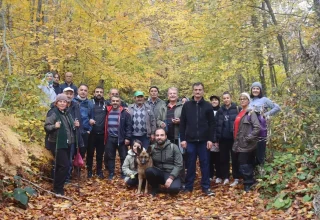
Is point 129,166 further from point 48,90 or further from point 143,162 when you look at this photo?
point 48,90

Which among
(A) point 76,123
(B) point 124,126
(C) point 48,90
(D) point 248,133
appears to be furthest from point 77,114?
(D) point 248,133

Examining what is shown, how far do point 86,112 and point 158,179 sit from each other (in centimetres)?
236

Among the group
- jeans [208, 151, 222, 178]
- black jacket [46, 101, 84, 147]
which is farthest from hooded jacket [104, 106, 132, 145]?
jeans [208, 151, 222, 178]

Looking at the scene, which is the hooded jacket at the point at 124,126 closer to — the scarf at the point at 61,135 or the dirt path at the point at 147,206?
the dirt path at the point at 147,206

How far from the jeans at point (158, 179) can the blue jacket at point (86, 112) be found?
1944 mm

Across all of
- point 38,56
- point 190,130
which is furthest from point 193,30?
point 190,130

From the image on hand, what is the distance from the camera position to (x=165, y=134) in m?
7.12

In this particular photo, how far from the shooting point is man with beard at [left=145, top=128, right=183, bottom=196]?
22.5 feet

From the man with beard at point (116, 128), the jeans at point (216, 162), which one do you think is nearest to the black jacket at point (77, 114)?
the man with beard at point (116, 128)

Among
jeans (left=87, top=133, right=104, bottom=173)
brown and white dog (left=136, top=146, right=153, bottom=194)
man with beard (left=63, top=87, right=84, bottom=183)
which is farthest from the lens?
jeans (left=87, top=133, right=104, bottom=173)

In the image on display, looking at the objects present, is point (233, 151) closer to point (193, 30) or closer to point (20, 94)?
point (20, 94)

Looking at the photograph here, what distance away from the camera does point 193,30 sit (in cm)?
1441

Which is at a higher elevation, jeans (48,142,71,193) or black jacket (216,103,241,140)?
black jacket (216,103,241,140)

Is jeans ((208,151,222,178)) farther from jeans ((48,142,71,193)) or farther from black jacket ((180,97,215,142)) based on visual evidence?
jeans ((48,142,71,193))
